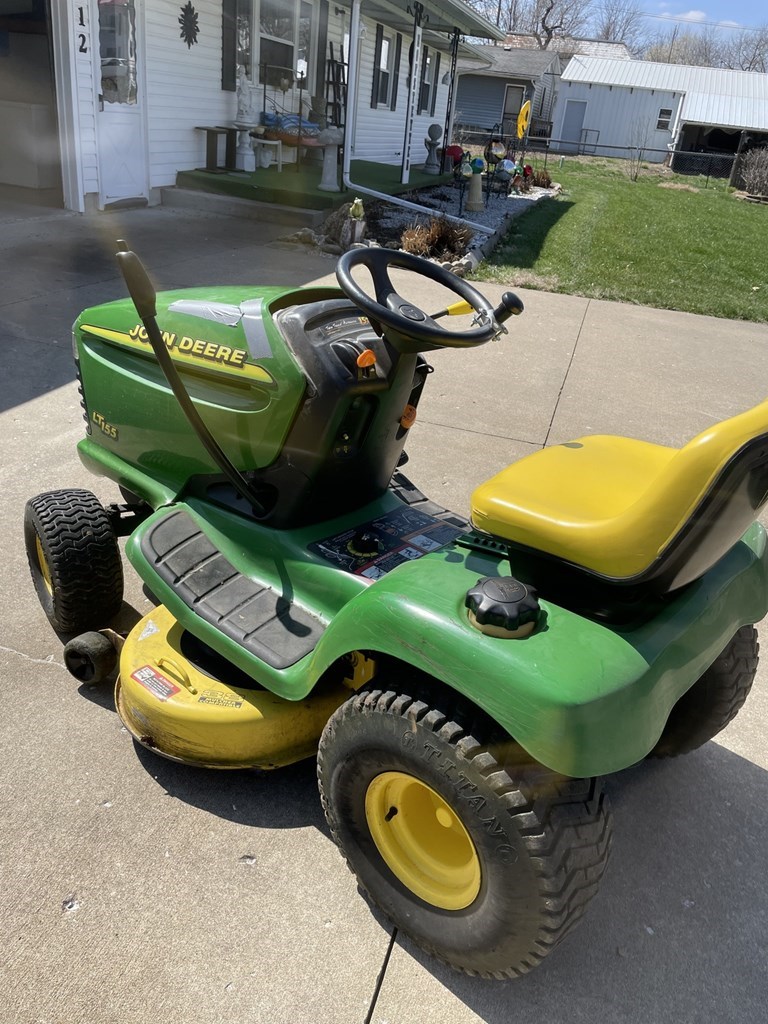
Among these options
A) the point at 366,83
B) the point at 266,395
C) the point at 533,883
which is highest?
the point at 366,83

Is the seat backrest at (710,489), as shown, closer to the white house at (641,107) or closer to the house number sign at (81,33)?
the house number sign at (81,33)

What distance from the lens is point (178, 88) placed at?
11086 millimetres

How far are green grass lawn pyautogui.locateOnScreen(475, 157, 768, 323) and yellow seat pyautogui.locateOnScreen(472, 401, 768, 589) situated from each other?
796 cm

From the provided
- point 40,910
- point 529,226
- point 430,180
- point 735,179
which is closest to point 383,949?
point 40,910

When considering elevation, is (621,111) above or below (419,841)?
above

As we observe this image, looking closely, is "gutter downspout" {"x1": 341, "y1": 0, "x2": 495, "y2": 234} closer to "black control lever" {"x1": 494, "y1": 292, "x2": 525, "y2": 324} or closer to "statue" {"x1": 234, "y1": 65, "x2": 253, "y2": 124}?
"statue" {"x1": 234, "y1": 65, "x2": 253, "y2": 124}

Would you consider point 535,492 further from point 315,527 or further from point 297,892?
point 297,892

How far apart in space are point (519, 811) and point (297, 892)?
77 cm

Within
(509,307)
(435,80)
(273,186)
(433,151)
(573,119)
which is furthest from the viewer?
(573,119)

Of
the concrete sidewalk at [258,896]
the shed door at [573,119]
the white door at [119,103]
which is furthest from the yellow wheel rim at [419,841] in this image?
the shed door at [573,119]

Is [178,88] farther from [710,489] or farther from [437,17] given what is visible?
[710,489]

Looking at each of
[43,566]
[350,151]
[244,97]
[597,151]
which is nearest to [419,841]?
[43,566]

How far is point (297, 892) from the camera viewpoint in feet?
6.63

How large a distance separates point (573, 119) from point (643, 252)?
34744 millimetres
